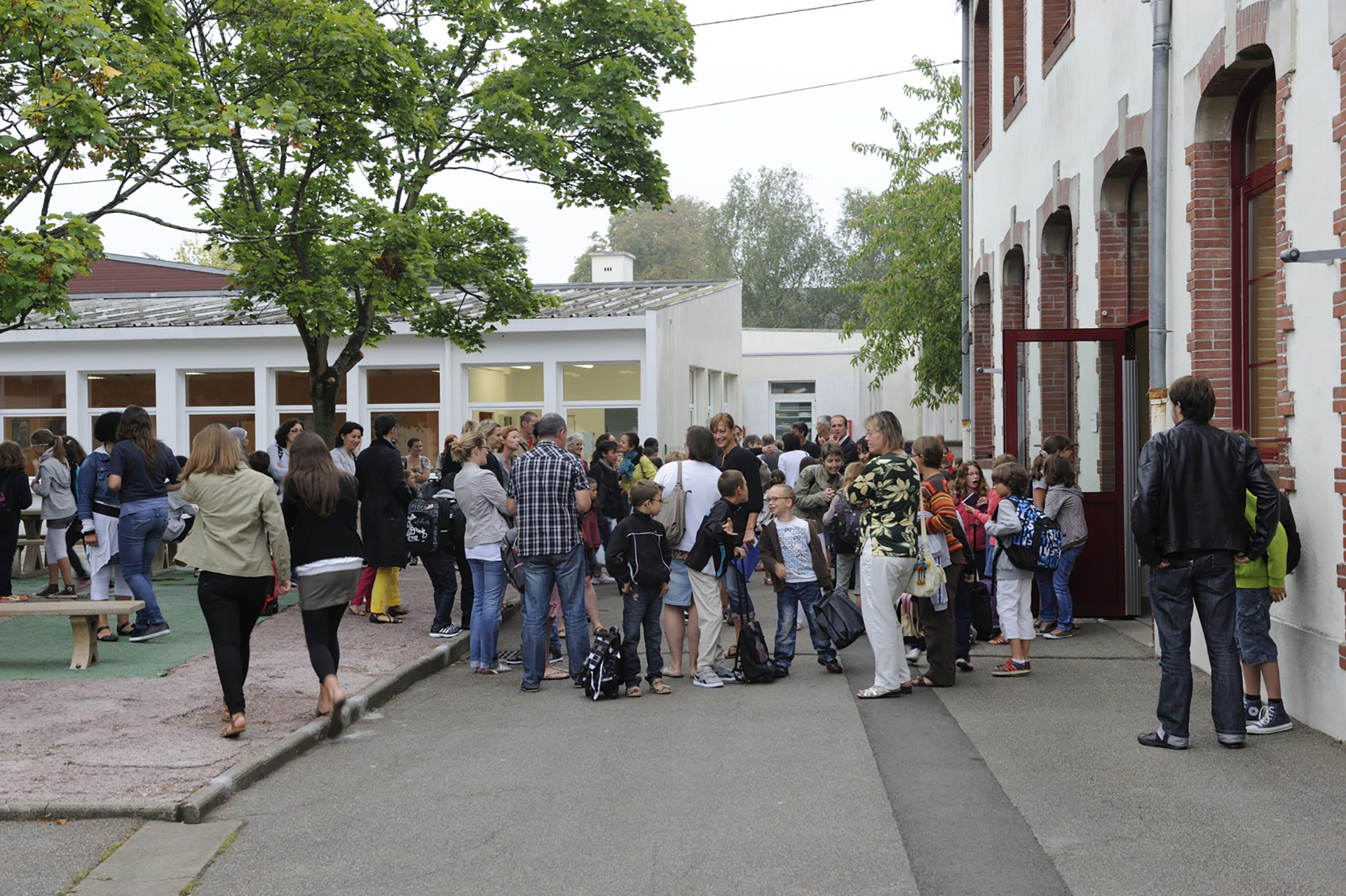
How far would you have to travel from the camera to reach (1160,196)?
10445 mm

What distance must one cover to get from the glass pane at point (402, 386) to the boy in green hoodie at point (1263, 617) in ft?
62.0

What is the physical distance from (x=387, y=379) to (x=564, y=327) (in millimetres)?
3665

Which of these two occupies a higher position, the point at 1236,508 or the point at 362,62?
the point at 362,62

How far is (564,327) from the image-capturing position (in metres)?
23.9

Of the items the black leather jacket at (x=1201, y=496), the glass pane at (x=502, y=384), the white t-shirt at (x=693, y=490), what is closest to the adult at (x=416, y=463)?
the glass pane at (x=502, y=384)

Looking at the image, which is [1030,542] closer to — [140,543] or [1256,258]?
[1256,258]

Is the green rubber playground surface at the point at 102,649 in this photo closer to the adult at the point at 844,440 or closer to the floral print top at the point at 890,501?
the floral print top at the point at 890,501

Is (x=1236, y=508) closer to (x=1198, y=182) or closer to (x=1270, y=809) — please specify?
(x=1270, y=809)

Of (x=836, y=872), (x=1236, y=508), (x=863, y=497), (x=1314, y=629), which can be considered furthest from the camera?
(x=863, y=497)

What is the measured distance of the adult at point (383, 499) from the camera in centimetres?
Result: 1228

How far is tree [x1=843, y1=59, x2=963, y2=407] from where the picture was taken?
25578 mm

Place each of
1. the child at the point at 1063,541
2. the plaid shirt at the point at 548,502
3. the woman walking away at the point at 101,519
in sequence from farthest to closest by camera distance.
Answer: the child at the point at 1063,541
the woman walking away at the point at 101,519
the plaid shirt at the point at 548,502

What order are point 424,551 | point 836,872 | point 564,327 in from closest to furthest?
point 836,872
point 424,551
point 564,327

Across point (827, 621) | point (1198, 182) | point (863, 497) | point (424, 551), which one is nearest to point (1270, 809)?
point (863, 497)
